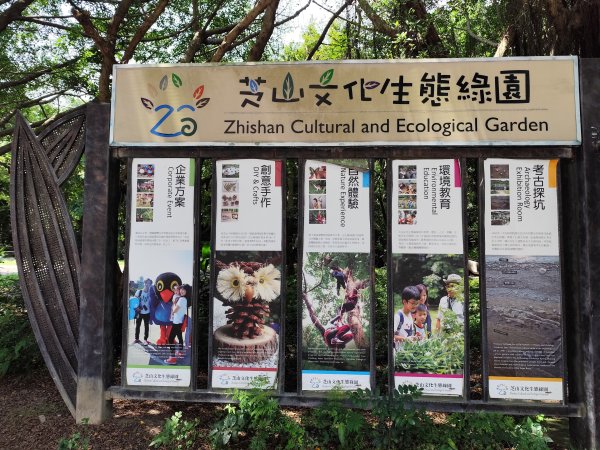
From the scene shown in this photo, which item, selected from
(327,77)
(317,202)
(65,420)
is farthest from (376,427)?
(327,77)

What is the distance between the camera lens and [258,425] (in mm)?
3586

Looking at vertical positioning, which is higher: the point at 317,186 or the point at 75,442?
the point at 317,186

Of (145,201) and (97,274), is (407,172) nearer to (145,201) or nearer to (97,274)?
(145,201)

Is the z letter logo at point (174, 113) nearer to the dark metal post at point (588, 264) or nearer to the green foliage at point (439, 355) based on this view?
the green foliage at point (439, 355)

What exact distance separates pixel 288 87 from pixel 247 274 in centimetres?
173

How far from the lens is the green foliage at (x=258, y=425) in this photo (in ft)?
11.6

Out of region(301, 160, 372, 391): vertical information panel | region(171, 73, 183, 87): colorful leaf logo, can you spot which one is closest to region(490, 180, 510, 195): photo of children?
region(301, 160, 372, 391): vertical information panel

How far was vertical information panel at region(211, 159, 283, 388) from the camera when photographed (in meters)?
3.97

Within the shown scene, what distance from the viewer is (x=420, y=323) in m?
3.83

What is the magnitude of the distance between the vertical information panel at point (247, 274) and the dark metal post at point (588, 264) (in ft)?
8.35

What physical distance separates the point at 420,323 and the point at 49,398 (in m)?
3.93

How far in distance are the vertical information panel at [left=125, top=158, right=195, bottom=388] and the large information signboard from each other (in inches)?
19.1

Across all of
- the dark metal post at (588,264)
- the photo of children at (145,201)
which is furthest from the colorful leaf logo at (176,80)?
the dark metal post at (588,264)

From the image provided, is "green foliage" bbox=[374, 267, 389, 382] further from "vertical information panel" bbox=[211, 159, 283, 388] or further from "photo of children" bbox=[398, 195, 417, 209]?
"vertical information panel" bbox=[211, 159, 283, 388]
